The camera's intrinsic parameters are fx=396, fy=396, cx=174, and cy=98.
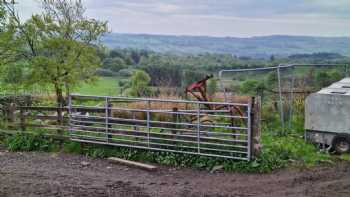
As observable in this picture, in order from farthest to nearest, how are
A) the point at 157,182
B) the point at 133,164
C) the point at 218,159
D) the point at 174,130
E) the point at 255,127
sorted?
the point at 174,130
the point at 133,164
the point at 218,159
the point at 255,127
the point at 157,182

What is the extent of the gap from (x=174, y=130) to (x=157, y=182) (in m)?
1.65

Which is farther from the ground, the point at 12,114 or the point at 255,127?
the point at 255,127

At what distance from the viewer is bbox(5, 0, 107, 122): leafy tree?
38.3 ft

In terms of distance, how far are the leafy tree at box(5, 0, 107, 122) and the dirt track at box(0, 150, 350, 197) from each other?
12.9 ft

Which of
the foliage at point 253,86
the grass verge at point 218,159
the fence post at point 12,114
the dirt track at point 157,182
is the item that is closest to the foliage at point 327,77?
the foliage at point 253,86

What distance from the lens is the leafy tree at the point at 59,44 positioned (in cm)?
1169

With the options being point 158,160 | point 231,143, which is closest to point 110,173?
point 158,160

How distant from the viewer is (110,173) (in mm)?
7879

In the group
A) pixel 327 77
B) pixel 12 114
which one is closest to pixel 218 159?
pixel 327 77

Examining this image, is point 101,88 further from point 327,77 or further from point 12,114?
point 327,77

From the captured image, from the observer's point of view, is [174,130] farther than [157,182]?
Yes

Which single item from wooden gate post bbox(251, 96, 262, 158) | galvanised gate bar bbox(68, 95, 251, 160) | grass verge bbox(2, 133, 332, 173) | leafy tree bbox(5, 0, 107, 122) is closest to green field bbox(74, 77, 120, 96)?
leafy tree bbox(5, 0, 107, 122)

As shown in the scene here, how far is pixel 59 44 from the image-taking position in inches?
462

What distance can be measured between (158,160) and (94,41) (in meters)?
5.80
